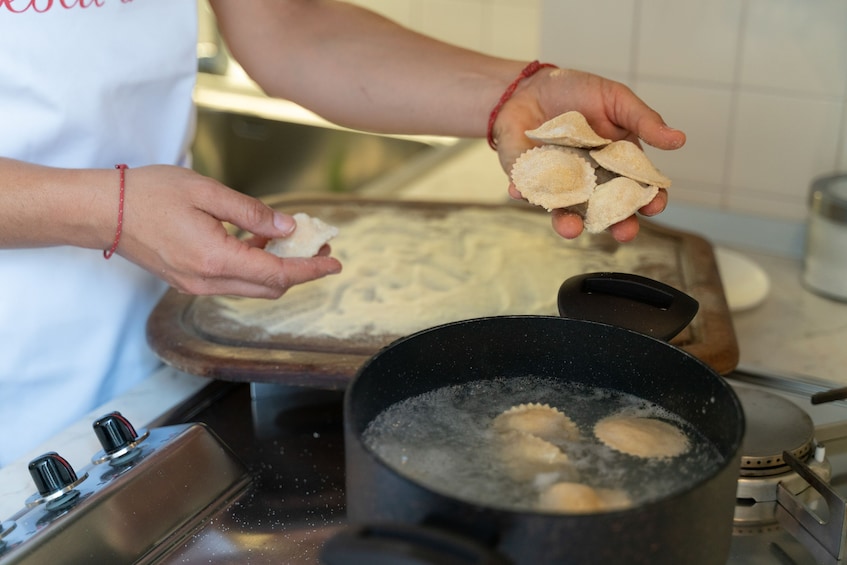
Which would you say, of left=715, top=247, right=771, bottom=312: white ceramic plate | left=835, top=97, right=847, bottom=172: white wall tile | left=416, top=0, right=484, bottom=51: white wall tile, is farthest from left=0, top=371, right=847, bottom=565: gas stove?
left=416, top=0, right=484, bottom=51: white wall tile

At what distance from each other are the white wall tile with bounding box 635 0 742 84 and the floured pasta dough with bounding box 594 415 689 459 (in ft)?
3.15

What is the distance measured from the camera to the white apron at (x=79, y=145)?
3.26 ft

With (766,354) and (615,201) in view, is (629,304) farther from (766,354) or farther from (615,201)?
(766,354)

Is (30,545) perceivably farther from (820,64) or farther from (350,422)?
(820,64)

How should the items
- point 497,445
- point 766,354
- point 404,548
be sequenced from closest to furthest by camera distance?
point 404,548
point 497,445
point 766,354

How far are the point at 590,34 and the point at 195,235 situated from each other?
3.06ft

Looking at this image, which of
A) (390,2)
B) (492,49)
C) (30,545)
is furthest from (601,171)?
(390,2)

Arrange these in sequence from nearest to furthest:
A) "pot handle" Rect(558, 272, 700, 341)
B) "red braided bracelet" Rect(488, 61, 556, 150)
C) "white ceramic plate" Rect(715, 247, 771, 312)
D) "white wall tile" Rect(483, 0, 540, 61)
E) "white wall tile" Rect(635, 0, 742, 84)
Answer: "pot handle" Rect(558, 272, 700, 341) → "red braided bracelet" Rect(488, 61, 556, 150) → "white ceramic plate" Rect(715, 247, 771, 312) → "white wall tile" Rect(635, 0, 742, 84) → "white wall tile" Rect(483, 0, 540, 61)

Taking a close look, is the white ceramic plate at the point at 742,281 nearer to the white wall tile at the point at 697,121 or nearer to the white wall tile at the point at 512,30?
the white wall tile at the point at 697,121

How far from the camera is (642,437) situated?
653 mm

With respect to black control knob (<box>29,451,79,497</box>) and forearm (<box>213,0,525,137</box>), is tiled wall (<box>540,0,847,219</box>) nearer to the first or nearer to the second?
forearm (<box>213,0,525,137</box>)

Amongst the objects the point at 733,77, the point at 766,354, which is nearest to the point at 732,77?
the point at 733,77

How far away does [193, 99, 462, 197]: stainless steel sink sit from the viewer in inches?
85.7

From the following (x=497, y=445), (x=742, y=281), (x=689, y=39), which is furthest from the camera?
(x=689, y=39)
